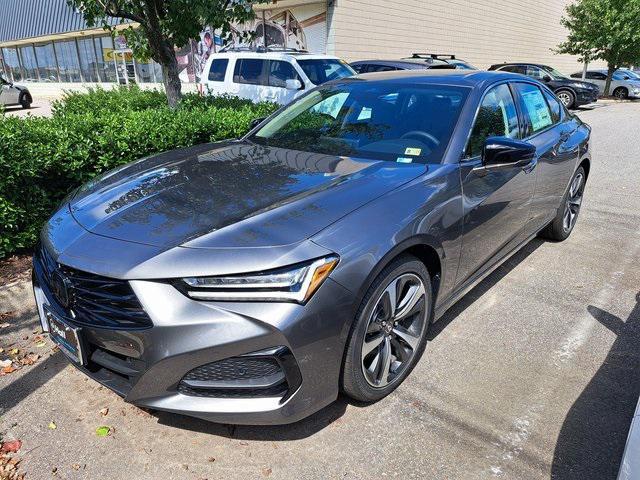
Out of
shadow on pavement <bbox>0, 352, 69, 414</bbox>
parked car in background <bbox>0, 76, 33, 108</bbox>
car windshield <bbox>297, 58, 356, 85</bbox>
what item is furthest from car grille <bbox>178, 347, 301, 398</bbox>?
parked car in background <bbox>0, 76, 33, 108</bbox>

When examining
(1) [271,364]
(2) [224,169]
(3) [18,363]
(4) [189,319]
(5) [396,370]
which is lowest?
(3) [18,363]

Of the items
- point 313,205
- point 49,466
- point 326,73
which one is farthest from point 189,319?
point 326,73

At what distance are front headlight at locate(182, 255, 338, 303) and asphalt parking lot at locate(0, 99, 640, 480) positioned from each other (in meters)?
0.81

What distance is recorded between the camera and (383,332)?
2.50 metres

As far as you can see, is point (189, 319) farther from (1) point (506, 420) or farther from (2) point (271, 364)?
(1) point (506, 420)

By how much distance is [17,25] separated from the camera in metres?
29.7

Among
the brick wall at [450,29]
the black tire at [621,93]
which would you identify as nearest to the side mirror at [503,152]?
the brick wall at [450,29]

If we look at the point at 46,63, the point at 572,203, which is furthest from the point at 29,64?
the point at 572,203

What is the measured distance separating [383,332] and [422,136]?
1.26 m

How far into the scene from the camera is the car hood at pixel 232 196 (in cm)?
220

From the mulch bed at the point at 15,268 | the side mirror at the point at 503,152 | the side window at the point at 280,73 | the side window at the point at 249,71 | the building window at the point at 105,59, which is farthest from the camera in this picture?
the building window at the point at 105,59

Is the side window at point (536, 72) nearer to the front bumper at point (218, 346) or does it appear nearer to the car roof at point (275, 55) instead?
the car roof at point (275, 55)

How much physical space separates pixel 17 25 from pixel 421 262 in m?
35.1

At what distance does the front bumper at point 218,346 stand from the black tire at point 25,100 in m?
22.5
